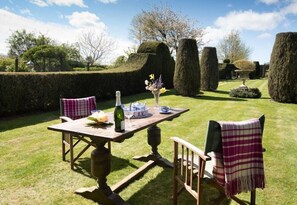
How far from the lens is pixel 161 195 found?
3.06 m

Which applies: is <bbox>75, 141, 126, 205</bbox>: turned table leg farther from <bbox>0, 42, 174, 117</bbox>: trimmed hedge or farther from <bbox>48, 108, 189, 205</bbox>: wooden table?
<bbox>0, 42, 174, 117</bbox>: trimmed hedge

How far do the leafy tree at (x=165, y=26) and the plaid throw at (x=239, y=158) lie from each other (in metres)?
26.3

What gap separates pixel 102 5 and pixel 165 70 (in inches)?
292

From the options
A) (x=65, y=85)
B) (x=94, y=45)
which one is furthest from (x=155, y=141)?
(x=94, y=45)

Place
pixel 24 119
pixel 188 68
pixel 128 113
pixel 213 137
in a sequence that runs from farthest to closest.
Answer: pixel 188 68 → pixel 24 119 → pixel 128 113 → pixel 213 137

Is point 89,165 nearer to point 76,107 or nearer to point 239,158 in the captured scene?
point 76,107

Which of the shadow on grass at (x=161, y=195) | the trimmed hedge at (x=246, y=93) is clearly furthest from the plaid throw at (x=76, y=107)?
the trimmed hedge at (x=246, y=93)

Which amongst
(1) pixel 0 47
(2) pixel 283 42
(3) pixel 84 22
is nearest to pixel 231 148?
(2) pixel 283 42

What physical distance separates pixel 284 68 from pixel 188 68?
4037 mm

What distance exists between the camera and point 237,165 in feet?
7.22

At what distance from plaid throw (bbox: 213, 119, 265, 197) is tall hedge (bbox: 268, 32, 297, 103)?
932cm

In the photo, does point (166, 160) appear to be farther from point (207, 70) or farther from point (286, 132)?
point (207, 70)

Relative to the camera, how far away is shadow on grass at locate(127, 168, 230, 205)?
2904 mm

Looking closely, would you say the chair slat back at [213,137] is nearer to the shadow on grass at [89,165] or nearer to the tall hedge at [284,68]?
the shadow on grass at [89,165]
